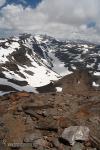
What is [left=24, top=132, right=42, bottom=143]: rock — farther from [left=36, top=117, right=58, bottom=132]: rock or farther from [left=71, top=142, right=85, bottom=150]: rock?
[left=71, top=142, right=85, bottom=150]: rock

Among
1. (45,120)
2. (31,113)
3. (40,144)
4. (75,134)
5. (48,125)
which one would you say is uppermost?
(31,113)

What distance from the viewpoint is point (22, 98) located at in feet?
120

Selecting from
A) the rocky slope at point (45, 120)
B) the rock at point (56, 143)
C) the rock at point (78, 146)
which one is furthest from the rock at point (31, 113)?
the rock at point (78, 146)

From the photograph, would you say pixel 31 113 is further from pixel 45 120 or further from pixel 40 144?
pixel 40 144

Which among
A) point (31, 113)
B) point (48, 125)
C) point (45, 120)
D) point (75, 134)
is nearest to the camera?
point (75, 134)

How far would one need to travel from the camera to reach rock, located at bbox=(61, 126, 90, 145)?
2595 cm

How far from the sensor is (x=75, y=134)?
26.2m

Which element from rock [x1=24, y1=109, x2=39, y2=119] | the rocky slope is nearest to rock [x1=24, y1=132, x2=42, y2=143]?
the rocky slope

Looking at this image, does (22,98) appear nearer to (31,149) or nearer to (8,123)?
(8,123)

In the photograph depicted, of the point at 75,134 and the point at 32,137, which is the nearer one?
the point at 75,134

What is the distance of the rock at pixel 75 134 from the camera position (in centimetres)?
2595

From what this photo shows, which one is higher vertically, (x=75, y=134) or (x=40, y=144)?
(x=75, y=134)

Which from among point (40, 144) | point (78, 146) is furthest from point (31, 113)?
point (78, 146)

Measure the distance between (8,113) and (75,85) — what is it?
14279cm
